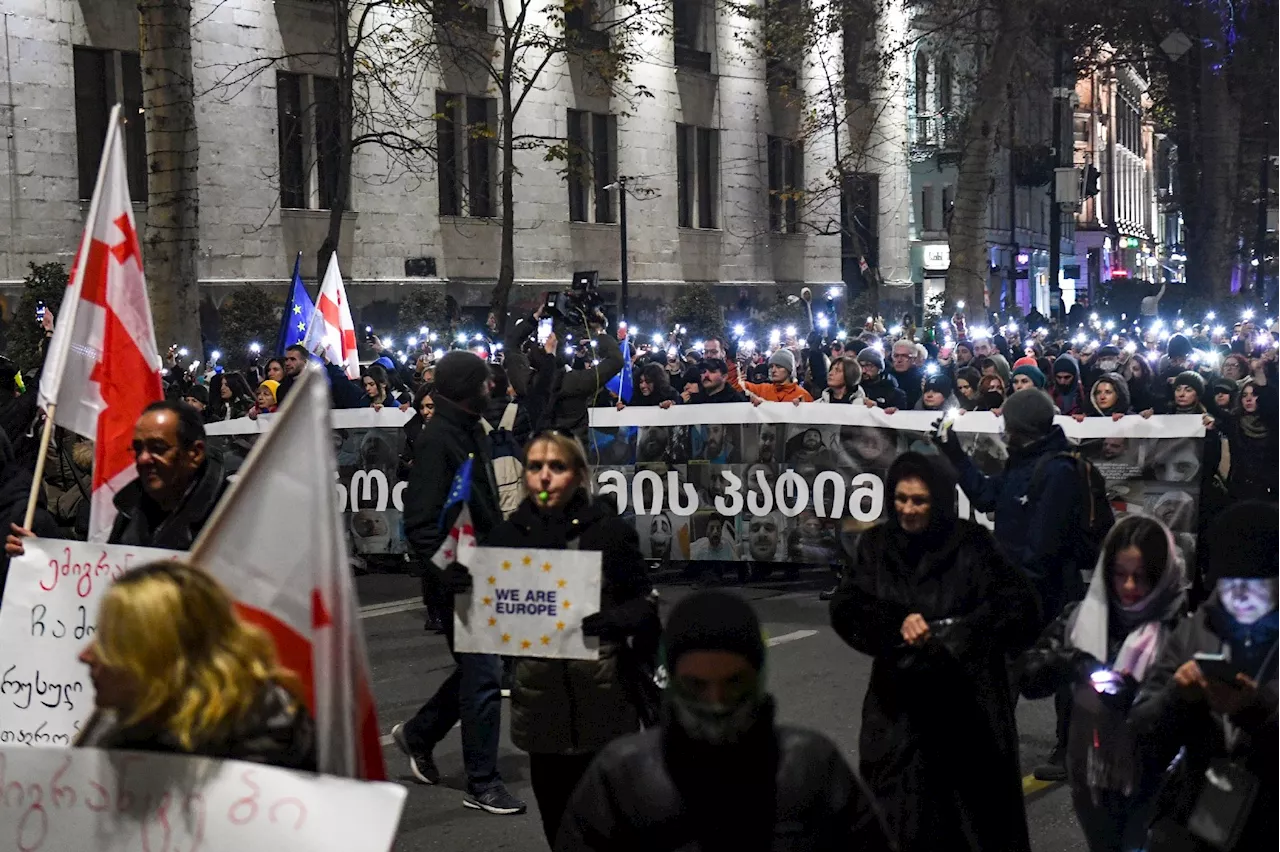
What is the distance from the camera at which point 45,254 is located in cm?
2634

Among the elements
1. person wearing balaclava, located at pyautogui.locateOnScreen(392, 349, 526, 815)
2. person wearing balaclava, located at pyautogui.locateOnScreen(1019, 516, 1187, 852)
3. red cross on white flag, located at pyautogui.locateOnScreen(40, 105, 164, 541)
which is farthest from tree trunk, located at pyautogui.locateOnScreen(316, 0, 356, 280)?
person wearing balaclava, located at pyautogui.locateOnScreen(1019, 516, 1187, 852)

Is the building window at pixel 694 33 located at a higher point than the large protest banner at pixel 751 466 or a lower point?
higher

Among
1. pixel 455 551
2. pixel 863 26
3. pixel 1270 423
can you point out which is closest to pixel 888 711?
pixel 455 551

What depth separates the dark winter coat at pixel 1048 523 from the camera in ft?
23.0

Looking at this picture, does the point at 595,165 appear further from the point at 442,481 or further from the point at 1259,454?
the point at 442,481

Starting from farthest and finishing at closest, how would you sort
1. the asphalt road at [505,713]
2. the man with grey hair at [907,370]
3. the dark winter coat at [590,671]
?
the man with grey hair at [907,370], the asphalt road at [505,713], the dark winter coat at [590,671]

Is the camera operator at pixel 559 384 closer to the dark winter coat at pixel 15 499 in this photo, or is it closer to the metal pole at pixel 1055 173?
the dark winter coat at pixel 15 499

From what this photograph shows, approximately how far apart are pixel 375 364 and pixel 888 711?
42.0 ft

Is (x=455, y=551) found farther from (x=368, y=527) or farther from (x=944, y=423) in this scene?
(x=368, y=527)

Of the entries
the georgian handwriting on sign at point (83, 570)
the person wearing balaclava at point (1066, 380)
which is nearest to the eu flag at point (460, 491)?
the georgian handwriting on sign at point (83, 570)

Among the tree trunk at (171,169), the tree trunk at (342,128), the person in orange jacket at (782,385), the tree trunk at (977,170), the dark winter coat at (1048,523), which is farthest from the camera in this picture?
the tree trunk at (977,170)

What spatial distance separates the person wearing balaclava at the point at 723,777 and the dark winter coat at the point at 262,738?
1.69 ft

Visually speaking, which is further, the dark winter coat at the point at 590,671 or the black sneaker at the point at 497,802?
the black sneaker at the point at 497,802

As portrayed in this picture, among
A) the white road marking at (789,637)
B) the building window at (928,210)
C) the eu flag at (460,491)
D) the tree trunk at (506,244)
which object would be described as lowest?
the white road marking at (789,637)
